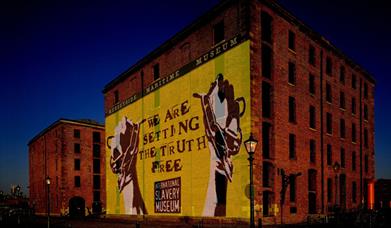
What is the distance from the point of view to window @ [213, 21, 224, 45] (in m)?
27.8

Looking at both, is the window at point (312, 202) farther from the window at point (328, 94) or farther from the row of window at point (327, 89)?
the window at point (328, 94)

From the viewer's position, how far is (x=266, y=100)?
2642 centimetres

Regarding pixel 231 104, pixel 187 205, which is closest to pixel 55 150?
pixel 187 205

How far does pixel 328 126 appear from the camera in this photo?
33.6 metres

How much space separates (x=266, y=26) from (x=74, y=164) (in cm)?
4532

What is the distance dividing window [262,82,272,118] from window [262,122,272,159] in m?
0.76

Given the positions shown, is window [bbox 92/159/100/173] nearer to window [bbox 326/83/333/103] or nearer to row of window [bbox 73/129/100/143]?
row of window [bbox 73/129/100/143]

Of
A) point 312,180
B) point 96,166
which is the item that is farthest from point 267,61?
point 96,166

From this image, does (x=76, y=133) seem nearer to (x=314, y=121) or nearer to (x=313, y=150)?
(x=314, y=121)

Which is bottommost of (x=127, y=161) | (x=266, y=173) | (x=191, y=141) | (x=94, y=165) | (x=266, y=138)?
(x=94, y=165)

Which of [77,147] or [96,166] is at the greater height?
[77,147]

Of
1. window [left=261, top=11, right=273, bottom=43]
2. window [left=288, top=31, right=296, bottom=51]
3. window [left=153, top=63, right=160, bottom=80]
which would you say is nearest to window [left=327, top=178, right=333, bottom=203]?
window [left=288, top=31, right=296, bottom=51]

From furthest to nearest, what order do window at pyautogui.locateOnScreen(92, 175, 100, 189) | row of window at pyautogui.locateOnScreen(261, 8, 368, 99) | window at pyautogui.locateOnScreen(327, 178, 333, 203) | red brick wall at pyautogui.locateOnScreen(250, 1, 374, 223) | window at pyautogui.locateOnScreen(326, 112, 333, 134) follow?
1. window at pyautogui.locateOnScreen(92, 175, 100, 189)
2. window at pyautogui.locateOnScreen(326, 112, 333, 134)
3. window at pyautogui.locateOnScreen(327, 178, 333, 203)
4. row of window at pyautogui.locateOnScreen(261, 8, 368, 99)
5. red brick wall at pyautogui.locateOnScreen(250, 1, 374, 223)

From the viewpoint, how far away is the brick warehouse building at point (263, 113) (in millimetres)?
25172
